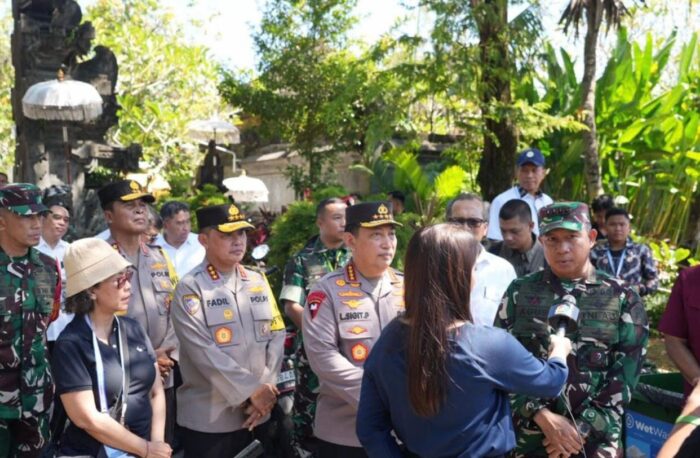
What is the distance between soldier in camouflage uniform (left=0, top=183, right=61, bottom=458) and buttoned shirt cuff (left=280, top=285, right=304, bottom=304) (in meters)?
1.53

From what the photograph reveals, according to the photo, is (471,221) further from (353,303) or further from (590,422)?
(590,422)

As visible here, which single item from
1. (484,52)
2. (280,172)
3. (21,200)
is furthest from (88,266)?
(280,172)

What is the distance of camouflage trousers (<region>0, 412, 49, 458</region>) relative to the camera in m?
4.59

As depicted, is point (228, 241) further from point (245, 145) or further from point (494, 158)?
point (245, 145)

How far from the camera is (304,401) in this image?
5.06m

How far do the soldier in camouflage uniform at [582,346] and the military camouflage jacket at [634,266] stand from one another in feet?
12.0

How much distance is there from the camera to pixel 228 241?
4637 mm

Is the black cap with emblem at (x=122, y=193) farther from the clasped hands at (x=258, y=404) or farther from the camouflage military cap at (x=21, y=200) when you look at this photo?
the clasped hands at (x=258, y=404)

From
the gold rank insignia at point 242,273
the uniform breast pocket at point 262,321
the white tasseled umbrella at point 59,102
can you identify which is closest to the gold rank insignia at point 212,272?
the gold rank insignia at point 242,273

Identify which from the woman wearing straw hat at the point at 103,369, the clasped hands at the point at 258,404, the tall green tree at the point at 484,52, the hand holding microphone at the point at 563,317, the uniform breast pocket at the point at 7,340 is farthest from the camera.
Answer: the tall green tree at the point at 484,52

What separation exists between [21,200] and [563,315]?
3243mm

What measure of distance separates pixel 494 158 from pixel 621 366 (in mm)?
8873

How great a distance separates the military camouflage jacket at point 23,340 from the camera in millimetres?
4543

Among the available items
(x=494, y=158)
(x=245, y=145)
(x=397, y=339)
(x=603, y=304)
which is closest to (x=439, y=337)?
(x=397, y=339)
